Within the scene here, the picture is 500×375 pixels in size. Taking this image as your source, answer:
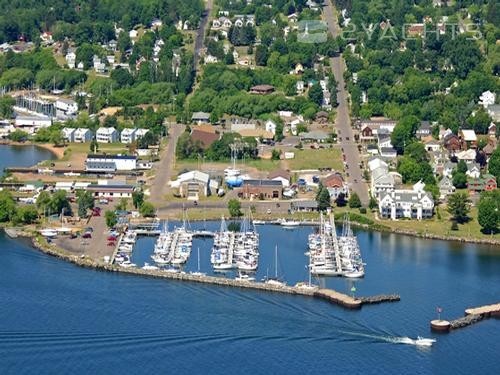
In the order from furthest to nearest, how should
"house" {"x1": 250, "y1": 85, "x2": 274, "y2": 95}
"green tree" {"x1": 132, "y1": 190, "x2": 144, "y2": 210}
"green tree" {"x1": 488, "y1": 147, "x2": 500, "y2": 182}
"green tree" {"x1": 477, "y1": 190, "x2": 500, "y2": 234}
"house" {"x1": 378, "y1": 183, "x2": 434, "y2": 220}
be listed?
"house" {"x1": 250, "y1": 85, "x2": 274, "y2": 95} → "green tree" {"x1": 488, "y1": 147, "x2": 500, "y2": 182} → "green tree" {"x1": 132, "y1": 190, "x2": 144, "y2": 210} → "house" {"x1": 378, "y1": 183, "x2": 434, "y2": 220} → "green tree" {"x1": 477, "y1": 190, "x2": 500, "y2": 234}

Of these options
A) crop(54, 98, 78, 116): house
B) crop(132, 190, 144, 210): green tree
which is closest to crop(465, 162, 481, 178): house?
crop(132, 190, 144, 210): green tree

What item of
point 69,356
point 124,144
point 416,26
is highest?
point 416,26

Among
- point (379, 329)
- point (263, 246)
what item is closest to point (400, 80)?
point (263, 246)

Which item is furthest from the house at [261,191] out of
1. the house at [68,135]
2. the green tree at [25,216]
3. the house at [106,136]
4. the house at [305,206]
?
the house at [68,135]

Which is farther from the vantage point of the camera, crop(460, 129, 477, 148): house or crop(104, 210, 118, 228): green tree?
crop(460, 129, 477, 148): house

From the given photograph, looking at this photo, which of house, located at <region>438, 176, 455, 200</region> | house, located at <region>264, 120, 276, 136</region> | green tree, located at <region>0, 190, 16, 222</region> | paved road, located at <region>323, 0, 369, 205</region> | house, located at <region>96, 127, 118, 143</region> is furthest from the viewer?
house, located at <region>264, 120, 276, 136</region>

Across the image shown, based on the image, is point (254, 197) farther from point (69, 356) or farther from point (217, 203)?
point (69, 356)

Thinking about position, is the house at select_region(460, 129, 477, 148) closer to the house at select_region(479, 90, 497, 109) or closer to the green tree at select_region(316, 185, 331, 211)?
the house at select_region(479, 90, 497, 109)
